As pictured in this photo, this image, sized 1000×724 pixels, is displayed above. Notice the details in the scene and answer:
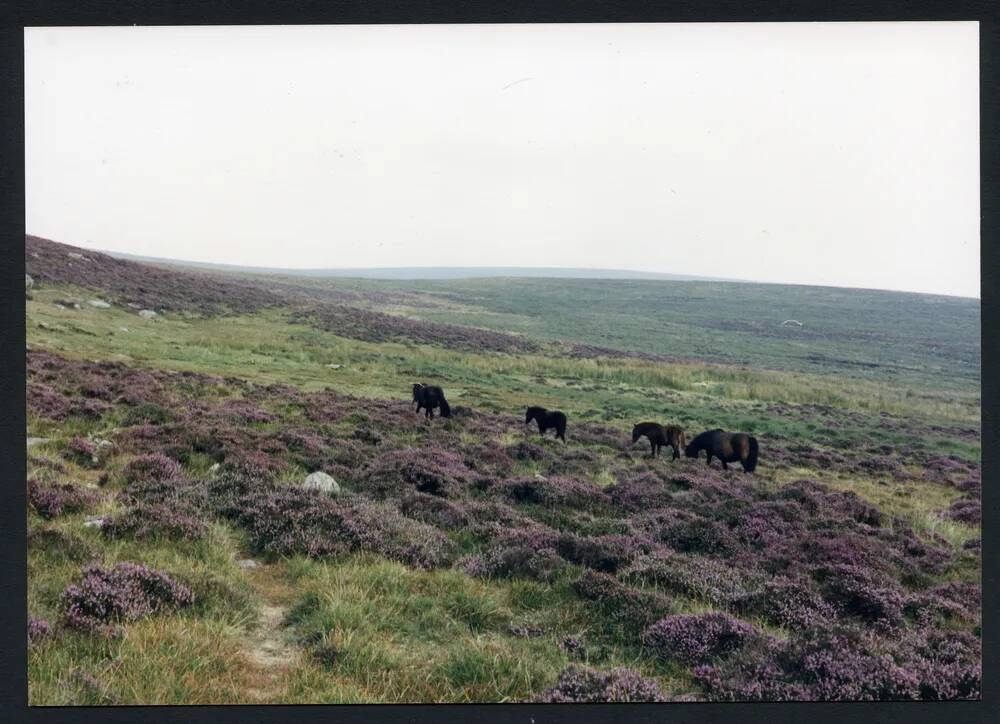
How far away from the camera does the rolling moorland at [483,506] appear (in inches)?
262

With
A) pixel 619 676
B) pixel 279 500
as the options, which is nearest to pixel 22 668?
pixel 279 500

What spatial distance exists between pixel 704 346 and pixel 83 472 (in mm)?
13649

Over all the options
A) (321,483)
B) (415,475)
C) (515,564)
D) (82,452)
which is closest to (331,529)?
(321,483)

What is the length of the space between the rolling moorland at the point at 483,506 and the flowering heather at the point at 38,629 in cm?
3

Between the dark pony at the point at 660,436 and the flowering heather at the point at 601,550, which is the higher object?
the dark pony at the point at 660,436

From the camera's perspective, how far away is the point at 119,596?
6.67 metres

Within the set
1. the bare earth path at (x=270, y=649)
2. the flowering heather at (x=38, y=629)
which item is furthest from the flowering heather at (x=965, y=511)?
the flowering heather at (x=38, y=629)

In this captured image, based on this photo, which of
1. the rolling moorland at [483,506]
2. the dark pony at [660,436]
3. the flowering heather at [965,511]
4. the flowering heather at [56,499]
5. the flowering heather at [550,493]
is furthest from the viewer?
the dark pony at [660,436]

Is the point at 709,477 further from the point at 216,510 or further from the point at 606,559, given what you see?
the point at 216,510

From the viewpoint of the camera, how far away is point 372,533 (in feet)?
26.5

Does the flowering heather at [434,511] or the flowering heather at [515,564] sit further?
the flowering heather at [434,511]

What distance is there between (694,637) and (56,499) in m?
7.53

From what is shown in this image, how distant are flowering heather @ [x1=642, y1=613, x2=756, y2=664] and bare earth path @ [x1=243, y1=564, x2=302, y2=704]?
12.0 ft

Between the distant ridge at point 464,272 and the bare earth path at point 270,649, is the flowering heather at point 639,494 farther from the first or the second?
the bare earth path at point 270,649
